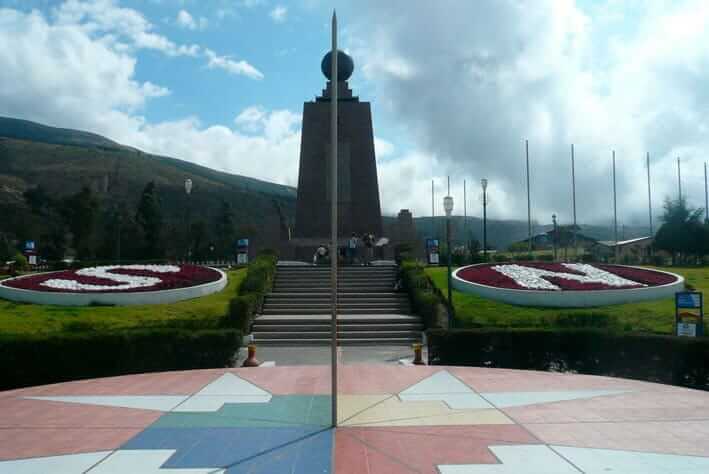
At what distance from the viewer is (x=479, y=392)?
9.68m

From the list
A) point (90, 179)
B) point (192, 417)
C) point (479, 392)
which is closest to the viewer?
point (192, 417)

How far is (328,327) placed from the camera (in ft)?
54.5

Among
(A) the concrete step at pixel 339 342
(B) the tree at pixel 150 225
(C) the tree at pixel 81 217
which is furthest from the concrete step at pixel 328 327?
(C) the tree at pixel 81 217

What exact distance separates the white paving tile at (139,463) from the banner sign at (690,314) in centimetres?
Result: 1034

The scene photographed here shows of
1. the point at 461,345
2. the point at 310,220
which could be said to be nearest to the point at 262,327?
the point at 461,345

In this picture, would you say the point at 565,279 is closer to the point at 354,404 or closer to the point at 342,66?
the point at 354,404

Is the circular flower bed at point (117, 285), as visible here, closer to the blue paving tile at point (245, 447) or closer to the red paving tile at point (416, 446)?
the blue paving tile at point (245, 447)

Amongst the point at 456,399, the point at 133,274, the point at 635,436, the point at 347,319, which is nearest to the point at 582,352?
the point at 456,399

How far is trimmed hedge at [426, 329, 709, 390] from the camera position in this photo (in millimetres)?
10695

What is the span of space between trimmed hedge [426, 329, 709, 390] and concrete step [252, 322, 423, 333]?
4222 millimetres

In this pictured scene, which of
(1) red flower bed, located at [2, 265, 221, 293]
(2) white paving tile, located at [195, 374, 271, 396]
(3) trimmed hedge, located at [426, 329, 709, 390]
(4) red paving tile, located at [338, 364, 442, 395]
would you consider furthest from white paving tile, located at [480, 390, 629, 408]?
(1) red flower bed, located at [2, 265, 221, 293]

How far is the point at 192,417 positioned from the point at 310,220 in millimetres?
22391

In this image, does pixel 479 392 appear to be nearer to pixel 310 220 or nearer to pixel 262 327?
pixel 262 327

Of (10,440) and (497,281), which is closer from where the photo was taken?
(10,440)
